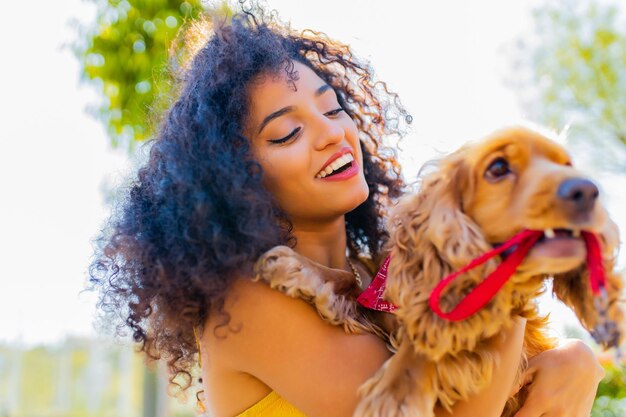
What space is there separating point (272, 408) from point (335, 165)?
801 mm

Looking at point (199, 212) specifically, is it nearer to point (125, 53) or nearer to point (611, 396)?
point (125, 53)

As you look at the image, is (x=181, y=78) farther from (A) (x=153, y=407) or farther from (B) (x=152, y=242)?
(A) (x=153, y=407)

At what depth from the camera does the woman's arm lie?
2311 mm

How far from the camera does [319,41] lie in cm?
327

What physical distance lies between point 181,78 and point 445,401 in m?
1.53

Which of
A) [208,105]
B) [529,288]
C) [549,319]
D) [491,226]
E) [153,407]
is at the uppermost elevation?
[208,105]

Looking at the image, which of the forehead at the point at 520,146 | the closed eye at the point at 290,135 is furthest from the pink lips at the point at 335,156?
the forehead at the point at 520,146

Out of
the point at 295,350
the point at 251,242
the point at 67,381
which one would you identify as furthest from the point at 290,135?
the point at 67,381

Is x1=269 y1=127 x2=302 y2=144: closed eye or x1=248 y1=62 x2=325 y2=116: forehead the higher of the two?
x1=248 y1=62 x2=325 y2=116: forehead

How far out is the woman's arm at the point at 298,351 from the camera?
7.58 feet

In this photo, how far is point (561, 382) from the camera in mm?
2504

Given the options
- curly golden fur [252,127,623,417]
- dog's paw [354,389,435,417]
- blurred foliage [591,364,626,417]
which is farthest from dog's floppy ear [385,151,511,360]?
blurred foliage [591,364,626,417]

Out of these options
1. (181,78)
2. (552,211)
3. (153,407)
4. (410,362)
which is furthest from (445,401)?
(153,407)

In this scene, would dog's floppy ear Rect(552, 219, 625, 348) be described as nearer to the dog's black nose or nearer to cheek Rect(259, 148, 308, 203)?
the dog's black nose
